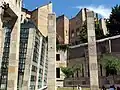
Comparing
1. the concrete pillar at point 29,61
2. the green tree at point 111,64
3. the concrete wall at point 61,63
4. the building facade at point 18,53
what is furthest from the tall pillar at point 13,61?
the concrete wall at point 61,63

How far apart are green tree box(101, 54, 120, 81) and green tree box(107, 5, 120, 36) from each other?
26.0 feet

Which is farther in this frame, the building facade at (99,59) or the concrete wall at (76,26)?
the concrete wall at (76,26)

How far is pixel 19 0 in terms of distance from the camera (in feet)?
60.0

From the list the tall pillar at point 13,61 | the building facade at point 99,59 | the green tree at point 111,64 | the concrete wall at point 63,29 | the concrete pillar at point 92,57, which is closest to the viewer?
the concrete pillar at point 92,57

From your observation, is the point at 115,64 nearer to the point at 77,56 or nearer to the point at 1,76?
the point at 77,56

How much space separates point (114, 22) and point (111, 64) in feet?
42.0

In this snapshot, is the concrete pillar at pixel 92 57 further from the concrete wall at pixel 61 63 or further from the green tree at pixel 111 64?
the concrete wall at pixel 61 63

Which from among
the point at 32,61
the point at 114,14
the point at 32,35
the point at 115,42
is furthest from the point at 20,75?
the point at 114,14

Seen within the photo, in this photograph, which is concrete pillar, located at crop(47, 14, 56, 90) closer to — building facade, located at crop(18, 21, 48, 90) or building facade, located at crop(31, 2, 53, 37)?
building facade, located at crop(18, 21, 48, 90)

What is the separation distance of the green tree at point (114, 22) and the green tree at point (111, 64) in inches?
312

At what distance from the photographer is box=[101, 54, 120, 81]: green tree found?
37231 mm

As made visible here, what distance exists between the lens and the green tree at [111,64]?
3723cm

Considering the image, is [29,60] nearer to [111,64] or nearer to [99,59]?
[111,64]

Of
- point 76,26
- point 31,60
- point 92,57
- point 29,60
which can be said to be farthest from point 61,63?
point 92,57
